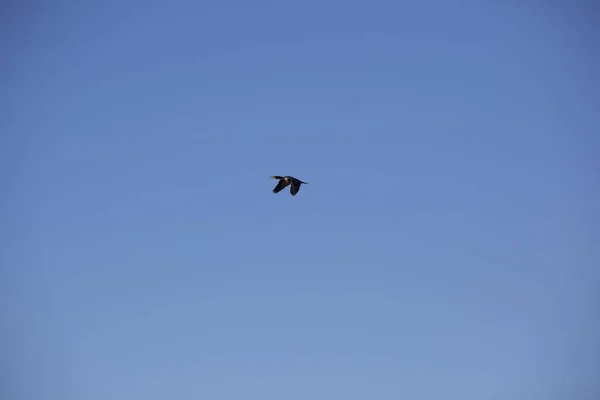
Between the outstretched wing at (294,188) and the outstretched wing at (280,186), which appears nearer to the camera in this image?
the outstretched wing at (294,188)

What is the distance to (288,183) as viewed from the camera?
8031cm

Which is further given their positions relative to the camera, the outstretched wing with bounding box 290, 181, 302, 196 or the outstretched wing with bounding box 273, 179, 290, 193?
the outstretched wing with bounding box 273, 179, 290, 193

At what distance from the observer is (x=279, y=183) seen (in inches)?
3184

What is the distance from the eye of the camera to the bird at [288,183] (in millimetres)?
78938

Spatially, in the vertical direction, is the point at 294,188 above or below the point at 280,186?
below

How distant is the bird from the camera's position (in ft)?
259

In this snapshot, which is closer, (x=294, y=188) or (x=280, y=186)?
(x=294, y=188)
